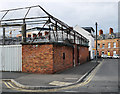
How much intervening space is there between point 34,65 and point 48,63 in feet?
4.56

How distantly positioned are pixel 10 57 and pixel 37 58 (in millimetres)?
3053

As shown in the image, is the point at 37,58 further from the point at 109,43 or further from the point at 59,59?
the point at 109,43

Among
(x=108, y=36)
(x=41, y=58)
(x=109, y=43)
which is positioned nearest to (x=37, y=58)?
(x=41, y=58)

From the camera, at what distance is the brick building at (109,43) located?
191 ft

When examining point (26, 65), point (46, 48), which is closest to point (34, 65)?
point (26, 65)

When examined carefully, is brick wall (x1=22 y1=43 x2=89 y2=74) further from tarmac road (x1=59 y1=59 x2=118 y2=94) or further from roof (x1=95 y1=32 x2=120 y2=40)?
roof (x1=95 y1=32 x2=120 y2=40)

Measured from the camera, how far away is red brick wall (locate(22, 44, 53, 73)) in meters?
13.4

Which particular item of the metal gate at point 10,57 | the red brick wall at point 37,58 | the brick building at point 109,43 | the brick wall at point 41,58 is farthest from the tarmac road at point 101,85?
the brick building at point 109,43

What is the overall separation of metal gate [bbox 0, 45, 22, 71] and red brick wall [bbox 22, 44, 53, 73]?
0.56 metres

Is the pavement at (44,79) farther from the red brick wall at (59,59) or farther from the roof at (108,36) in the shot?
the roof at (108,36)

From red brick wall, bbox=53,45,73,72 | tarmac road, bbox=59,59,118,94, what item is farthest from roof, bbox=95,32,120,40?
Answer: tarmac road, bbox=59,59,118,94

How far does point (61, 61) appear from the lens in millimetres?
15633

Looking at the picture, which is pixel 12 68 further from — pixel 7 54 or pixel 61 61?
pixel 61 61

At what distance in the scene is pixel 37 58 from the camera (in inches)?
546
